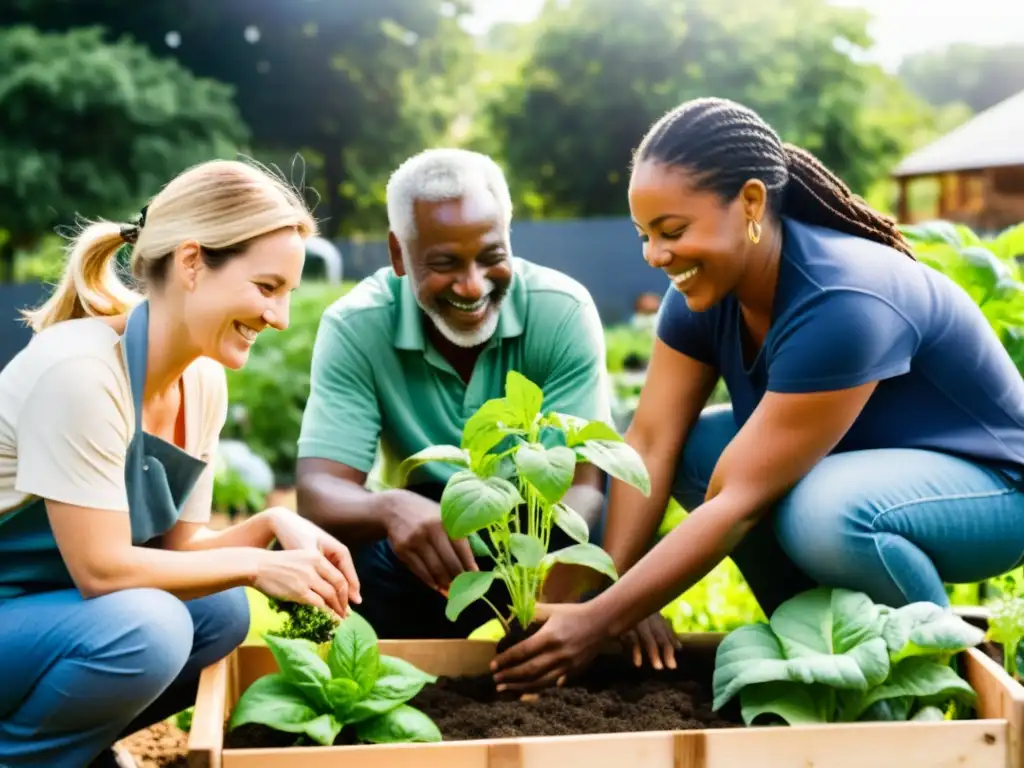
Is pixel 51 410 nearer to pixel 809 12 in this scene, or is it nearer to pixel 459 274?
pixel 459 274

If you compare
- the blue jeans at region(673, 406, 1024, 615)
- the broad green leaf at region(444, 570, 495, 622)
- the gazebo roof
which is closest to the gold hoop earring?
the blue jeans at region(673, 406, 1024, 615)

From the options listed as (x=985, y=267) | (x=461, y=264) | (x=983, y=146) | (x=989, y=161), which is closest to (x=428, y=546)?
(x=461, y=264)

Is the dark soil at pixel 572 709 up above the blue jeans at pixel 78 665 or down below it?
below

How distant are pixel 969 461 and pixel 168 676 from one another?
1505 mm

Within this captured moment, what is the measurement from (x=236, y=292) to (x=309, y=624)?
0.57 m

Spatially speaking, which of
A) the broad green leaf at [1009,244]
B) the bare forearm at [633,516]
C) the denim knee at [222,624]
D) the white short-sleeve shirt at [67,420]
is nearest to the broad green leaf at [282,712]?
the denim knee at [222,624]

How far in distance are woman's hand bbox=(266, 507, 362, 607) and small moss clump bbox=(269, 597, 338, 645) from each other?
52mm

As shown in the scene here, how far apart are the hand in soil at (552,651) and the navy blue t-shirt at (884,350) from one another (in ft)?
1.78

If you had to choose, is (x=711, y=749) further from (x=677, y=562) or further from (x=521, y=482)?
(x=521, y=482)

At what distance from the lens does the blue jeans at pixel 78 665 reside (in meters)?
1.92

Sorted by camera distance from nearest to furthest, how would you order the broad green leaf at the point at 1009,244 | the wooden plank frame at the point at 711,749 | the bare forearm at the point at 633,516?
the wooden plank frame at the point at 711,749
the bare forearm at the point at 633,516
the broad green leaf at the point at 1009,244

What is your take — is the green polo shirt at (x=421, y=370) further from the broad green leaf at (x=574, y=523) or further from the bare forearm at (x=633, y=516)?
the broad green leaf at (x=574, y=523)

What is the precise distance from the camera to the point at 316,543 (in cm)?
208

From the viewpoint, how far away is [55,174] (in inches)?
594
